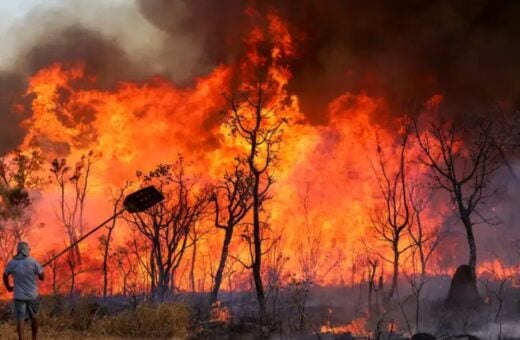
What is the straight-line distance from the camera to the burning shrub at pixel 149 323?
2169 centimetres

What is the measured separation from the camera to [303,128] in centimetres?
4181

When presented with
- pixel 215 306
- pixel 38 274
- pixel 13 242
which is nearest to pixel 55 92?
pixel 13 242

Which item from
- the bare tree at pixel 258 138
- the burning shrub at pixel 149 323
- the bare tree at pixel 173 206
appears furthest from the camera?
the bare tree at pixel 173 206

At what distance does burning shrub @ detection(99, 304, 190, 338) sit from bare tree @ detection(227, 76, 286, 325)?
4721mm

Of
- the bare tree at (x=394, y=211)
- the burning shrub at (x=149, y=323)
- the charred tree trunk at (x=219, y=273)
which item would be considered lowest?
the burning shrub at (x=149, y=323)

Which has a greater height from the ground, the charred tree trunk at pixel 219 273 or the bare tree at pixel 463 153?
the bare tree at pixel 463 153

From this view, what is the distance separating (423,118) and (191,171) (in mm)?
19200

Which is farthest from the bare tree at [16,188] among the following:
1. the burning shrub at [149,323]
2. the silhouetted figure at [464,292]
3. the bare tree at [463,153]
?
the silhouetted figure at [464,292]

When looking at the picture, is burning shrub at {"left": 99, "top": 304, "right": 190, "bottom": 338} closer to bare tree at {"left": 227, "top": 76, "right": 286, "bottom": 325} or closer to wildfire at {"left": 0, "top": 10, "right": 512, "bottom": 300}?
bare tree at {"left": 227, "top": 76, "right": 286, "bottom": 325}

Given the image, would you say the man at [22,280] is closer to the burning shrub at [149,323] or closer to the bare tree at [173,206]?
the burning shrub at [149,323]

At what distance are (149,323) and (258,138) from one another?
1801 cm

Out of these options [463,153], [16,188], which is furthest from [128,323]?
[463,153]

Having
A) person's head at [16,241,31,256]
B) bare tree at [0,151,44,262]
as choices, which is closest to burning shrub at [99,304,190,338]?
person's head at [16,241,31,256]

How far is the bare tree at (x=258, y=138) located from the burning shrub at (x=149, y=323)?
4721 millimetres
